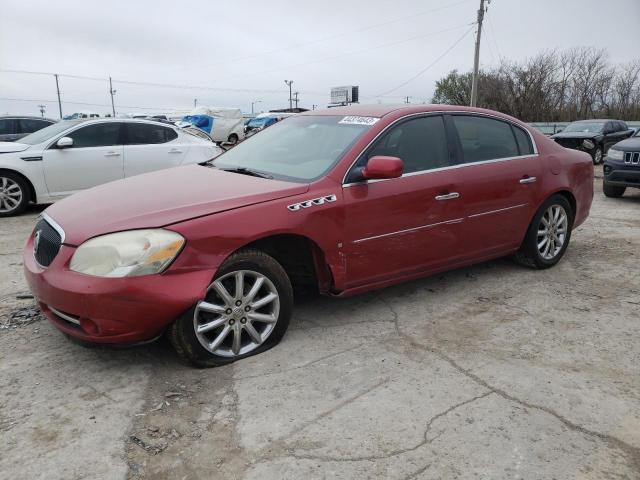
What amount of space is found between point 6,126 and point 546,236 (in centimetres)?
1250

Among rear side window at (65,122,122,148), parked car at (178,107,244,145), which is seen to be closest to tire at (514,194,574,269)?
rear side window at (65,122,122,148)

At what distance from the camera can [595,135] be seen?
1692cm

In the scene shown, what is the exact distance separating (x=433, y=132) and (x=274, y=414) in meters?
2.57

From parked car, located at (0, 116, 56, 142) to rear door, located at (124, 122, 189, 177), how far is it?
5.55 meters

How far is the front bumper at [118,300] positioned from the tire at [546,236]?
3.25m

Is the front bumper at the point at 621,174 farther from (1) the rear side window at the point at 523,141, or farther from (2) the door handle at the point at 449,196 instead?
(2) the door handle at the point at 449,196

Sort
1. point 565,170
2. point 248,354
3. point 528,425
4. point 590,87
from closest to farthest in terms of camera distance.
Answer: point 528,425 < point 248,354 < point 565,170 < point 590,87

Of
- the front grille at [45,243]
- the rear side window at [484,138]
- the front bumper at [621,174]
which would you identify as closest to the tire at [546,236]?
the rear side window at [484,138]

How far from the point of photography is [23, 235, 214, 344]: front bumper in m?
2.81

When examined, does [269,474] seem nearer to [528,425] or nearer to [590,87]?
[528,425]

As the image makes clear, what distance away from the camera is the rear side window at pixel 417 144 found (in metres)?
3.91

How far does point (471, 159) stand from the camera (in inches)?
172

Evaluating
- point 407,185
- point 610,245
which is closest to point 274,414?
point 407,185

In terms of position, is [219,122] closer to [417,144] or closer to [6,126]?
[6,126]
